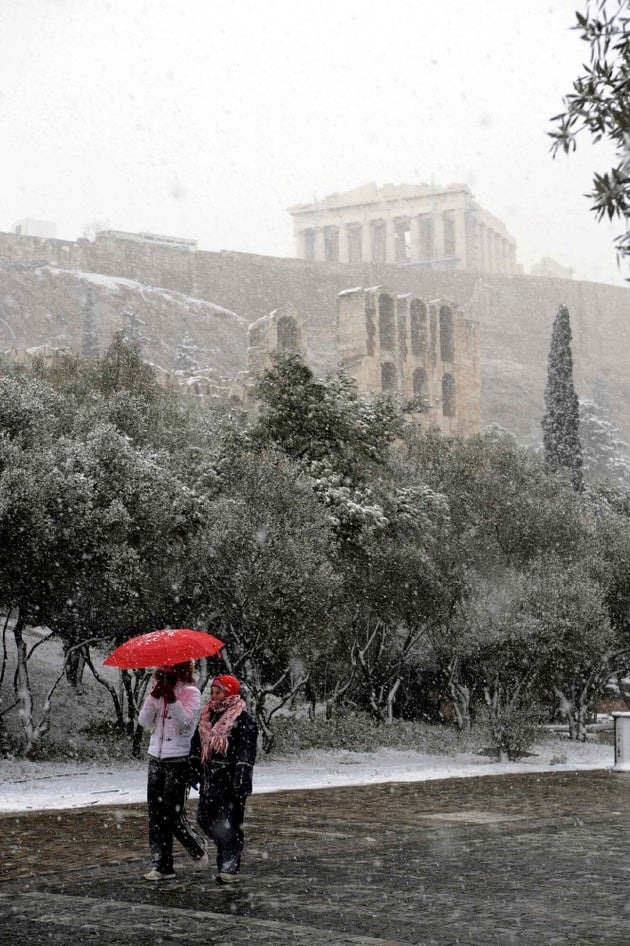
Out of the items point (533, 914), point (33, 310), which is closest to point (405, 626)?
point (533, 914)

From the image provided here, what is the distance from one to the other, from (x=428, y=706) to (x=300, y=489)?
11929mm

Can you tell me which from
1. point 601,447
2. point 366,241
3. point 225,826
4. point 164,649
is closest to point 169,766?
point 225,826

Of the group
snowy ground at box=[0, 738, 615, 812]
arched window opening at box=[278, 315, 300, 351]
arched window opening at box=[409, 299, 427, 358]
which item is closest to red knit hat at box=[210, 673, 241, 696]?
snowy ground at box=[0, 738, 615, 812]

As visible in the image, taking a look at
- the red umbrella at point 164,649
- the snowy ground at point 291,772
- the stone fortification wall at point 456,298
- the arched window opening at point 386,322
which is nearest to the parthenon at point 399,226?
the stone fortification wall at point 456,298

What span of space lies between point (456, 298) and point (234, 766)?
127 meters

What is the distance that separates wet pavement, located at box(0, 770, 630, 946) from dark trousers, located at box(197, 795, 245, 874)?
0.18 m

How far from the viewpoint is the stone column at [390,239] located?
14338cm

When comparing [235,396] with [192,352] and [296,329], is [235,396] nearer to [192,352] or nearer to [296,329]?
[296,329]

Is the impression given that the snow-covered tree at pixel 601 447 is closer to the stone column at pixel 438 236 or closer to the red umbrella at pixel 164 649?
the stone column at pixel 438 236

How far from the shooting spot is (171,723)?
25.9 ft

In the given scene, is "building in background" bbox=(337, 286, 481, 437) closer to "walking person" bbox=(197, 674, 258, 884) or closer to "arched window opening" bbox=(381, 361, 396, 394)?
"arched window opening" bbox=(381, 361, 396, 394)

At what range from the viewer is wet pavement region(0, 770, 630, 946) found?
5.89 m

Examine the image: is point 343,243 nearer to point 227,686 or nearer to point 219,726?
point 227,686

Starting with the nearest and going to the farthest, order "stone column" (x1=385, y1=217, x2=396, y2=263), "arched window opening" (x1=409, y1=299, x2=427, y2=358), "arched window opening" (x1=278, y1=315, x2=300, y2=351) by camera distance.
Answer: "arched window opening" (x1=278, y1=315, x2=300, y2=351), "arched window opening" (x1=409, y1=299, x2=427, y2=358), "stone column" (x1=385, y1=217, x2=396, y2=263)
